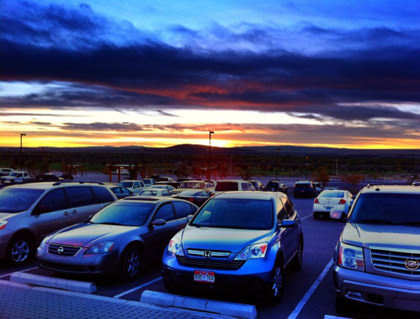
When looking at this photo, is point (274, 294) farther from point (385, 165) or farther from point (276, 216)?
point (385, 165)

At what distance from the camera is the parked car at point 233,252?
6520 mm

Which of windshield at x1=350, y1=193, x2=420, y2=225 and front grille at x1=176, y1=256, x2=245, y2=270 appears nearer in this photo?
front grille at x1=176, y1=256, x2=245, y2=270

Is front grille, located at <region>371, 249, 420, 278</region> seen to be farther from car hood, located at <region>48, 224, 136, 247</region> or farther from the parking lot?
car hood, located at <region>48, 224, 136, 247</region>

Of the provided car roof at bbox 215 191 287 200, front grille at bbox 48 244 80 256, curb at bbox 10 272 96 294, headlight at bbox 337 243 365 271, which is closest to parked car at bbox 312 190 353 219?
car roof at bbox 215 191 287 200

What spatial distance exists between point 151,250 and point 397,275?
484 centimetres

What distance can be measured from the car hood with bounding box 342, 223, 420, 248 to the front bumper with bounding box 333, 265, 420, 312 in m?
0.45

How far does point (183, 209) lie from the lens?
416 inches

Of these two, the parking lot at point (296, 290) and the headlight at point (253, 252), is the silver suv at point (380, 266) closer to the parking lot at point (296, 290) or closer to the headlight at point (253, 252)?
the parking lot at point (296, 290)

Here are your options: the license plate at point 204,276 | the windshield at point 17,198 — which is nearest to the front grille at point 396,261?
the license plate at point 204,276

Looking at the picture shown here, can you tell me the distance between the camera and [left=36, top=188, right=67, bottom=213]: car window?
1020 cm

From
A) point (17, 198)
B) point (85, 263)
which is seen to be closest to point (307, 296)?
point (85, 263)

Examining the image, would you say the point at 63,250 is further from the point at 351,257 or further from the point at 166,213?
the point at 351,257

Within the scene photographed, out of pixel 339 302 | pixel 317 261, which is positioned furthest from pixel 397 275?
pixel 317 261

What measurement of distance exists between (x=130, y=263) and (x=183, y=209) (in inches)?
98.7
